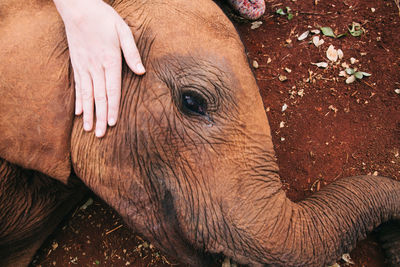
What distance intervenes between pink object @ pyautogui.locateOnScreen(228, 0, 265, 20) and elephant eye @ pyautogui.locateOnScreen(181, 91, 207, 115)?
208cm

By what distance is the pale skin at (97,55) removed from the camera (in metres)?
1.53

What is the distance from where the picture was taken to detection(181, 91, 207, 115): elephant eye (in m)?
1.54

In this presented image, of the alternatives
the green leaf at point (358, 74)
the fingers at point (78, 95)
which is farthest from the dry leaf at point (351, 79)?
the fingers at point (78, 95)

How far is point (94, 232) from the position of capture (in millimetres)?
2779

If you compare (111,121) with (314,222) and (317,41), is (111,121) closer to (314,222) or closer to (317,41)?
(314,222)

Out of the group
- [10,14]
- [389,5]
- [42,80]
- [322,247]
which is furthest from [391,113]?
[10,14]

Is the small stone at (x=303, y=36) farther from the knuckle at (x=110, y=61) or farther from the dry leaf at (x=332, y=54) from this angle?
the knuckle at (x=110, y=61)

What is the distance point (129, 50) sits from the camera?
1.53 m

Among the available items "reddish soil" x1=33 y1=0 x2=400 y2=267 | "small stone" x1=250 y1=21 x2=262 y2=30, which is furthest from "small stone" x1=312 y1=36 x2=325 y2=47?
"small stone" x1=250 y1=21 x2=262 y2=30

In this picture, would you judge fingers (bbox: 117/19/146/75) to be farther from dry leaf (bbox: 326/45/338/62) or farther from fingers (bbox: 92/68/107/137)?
dry leaf (bbox: 326/45/338/62)

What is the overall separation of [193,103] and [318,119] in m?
1.66

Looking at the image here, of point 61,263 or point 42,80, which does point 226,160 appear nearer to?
point 42,80

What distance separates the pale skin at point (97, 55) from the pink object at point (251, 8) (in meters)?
2.03

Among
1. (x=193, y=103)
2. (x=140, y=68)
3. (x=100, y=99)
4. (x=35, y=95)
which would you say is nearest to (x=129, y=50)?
(x=140, y=68)
